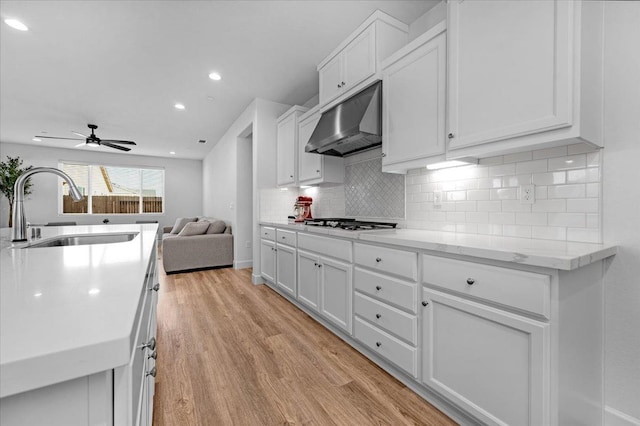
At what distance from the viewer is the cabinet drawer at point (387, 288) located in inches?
63.0

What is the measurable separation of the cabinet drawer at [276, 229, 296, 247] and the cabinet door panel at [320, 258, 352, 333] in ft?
1.97

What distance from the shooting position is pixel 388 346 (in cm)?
175

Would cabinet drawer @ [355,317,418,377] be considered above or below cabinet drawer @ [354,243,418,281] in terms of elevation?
below

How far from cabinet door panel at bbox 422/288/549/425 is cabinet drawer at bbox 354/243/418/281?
0.53ft

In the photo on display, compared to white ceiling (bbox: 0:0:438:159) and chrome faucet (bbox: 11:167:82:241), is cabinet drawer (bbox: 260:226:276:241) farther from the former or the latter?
chrome faucet (bbox: 11:167:82:241)

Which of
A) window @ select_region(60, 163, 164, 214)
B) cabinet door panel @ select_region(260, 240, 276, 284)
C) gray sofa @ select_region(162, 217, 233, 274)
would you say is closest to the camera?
cabinet door panel @ select_region(260, 240, 276, 284)

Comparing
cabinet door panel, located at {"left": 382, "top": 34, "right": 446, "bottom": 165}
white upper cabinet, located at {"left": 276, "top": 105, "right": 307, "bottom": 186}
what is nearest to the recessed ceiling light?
white upper cabinet, located at {"left": 276, "top": 105, "right": 307, "bottom": 186}

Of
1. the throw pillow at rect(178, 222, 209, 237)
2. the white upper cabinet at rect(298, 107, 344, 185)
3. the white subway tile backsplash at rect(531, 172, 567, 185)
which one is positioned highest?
the white upper cabinet at rect(298, 107, 344, 185)

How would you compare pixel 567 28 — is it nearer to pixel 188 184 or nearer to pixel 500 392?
pixel 500 392

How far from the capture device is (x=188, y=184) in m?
8.74

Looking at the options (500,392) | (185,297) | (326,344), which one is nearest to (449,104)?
(500,392)

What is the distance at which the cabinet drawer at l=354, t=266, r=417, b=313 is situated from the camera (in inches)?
63.0

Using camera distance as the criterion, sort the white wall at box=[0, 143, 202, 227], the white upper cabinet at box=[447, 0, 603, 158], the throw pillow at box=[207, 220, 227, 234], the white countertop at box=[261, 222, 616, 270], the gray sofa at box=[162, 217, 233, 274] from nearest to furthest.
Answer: the white countertop at box=[261, 222, 616, 270], the white upper cabinet at box=[447, 0, 603, 158], the gray sofa at box=[162, 217, 233, 274], the throw pillow at box=[207, 220, 227, 234], the white wall at box=[0, 143, 202, 227]

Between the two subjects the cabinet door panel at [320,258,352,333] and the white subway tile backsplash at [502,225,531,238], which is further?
the cabinet door panel at [320,258,352,333]
